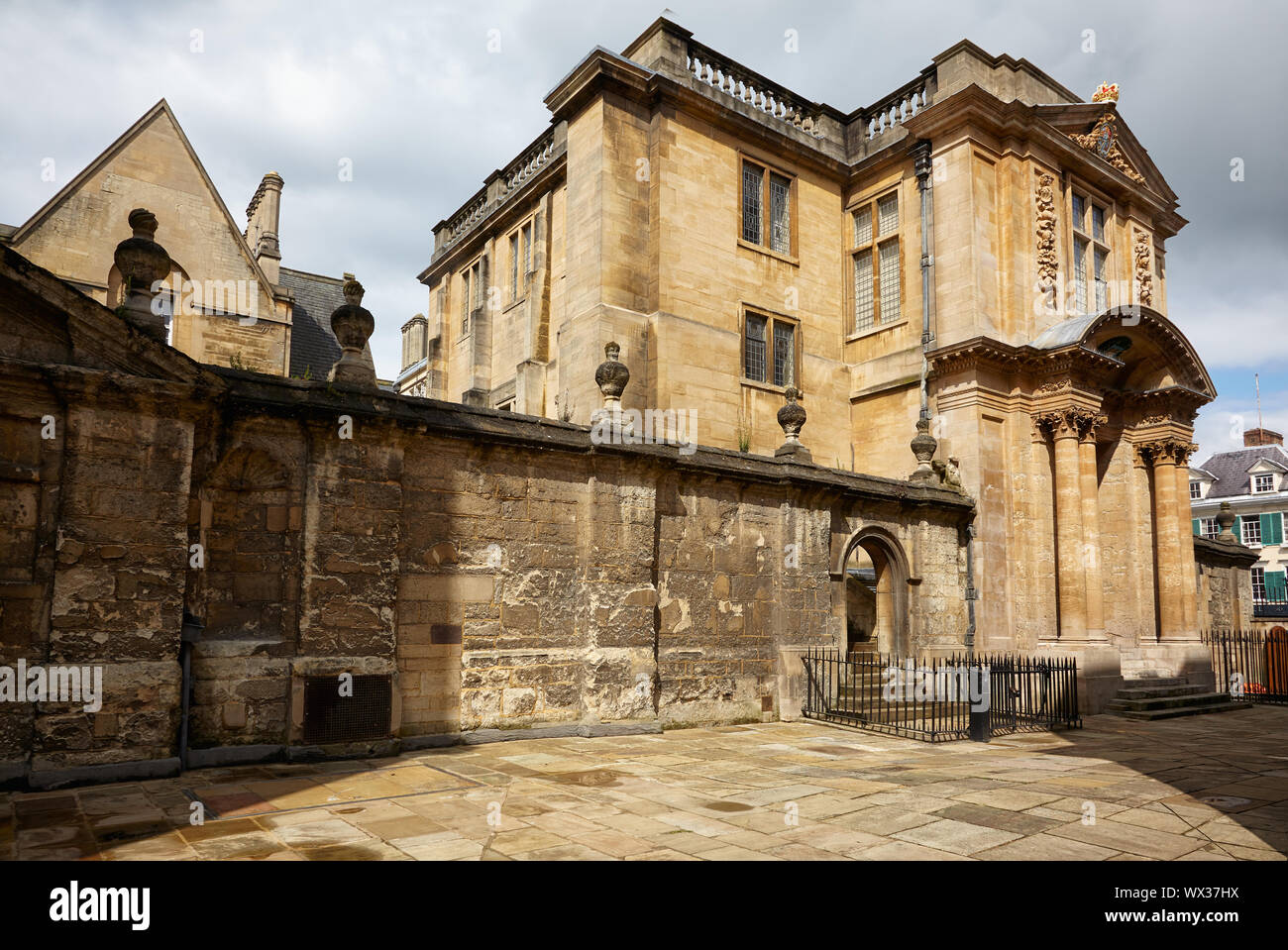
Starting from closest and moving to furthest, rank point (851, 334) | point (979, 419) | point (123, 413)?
point (123, 413) → point (979, 419) → point (851, 334)

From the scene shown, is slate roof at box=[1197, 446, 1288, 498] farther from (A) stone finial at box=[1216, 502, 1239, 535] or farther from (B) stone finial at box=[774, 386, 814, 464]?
(B) stone finial at box=[774, 386, 814, 464]

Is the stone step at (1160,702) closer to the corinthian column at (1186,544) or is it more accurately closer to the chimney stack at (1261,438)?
the corinthian column at (1186,544)

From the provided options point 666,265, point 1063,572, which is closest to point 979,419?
point 1063,572

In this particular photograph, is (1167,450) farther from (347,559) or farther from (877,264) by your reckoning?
(347,559)

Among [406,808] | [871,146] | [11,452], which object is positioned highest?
[871,146]

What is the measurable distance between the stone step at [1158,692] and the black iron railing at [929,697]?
1.86 meters

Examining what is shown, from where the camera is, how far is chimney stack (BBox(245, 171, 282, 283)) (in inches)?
920

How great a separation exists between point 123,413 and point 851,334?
51.7ft

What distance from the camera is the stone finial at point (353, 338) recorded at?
9664 mm

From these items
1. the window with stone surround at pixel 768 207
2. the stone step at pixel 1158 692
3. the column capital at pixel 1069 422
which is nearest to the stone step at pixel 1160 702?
the stone step at pixel 1158 692

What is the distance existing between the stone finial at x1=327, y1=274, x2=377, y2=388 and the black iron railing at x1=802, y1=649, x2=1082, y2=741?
8064mm

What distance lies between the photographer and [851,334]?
20.0 meters

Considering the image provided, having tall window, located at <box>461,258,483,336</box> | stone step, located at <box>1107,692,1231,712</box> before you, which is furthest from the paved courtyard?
tall window, located at <box>461,258,483,336</box>
